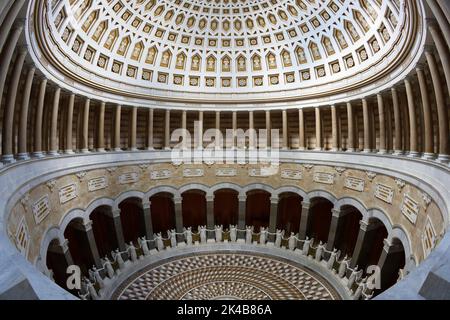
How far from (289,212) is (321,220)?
85.9 inches

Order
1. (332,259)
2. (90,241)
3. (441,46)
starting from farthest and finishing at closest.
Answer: (332,259), (90,241), (441,46)

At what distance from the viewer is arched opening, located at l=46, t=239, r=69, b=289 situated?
1090cm

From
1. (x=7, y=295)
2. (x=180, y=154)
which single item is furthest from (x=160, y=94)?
(x=7, y=295)

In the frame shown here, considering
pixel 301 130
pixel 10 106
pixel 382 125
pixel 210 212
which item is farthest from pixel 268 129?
pixel 10 106

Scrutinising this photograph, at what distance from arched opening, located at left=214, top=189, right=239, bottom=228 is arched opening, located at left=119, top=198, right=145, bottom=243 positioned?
510 cm

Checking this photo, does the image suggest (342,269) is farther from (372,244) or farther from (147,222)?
(147,222)

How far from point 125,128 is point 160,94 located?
3186 millimetres

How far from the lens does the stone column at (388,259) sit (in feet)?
35.4

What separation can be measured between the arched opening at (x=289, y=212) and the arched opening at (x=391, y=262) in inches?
287

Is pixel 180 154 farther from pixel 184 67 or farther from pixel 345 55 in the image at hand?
pixel 345 55

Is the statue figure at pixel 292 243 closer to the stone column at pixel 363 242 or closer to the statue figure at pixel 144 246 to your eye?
the stone column at pixel 363 242

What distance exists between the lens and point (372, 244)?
13.8 metres
